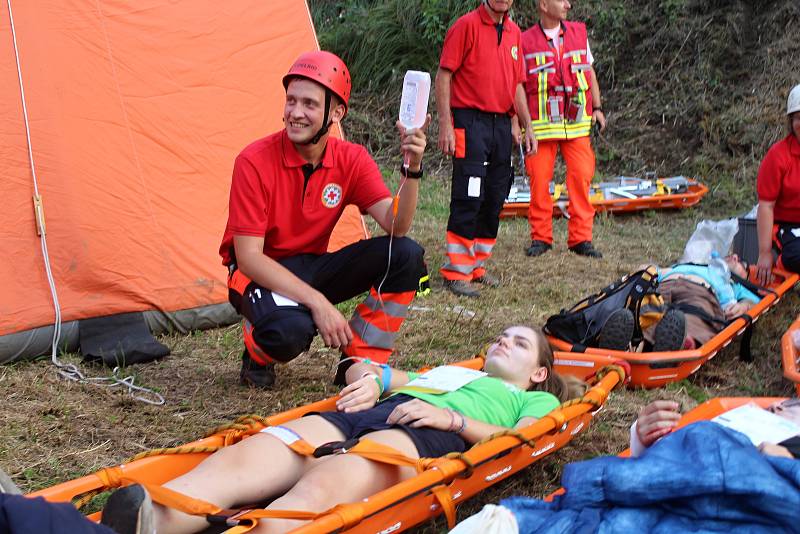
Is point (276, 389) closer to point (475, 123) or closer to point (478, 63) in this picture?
point (475, 123)

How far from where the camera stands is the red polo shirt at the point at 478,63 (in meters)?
6.39

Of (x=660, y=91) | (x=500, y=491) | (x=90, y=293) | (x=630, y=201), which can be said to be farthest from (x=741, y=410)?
(x=660, y=91)

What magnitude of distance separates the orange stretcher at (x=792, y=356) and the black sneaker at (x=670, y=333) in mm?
497

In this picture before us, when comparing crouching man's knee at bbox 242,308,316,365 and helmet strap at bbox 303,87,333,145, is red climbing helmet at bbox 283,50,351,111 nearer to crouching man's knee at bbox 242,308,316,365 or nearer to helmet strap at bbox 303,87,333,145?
helmet strap at bbox 303,87,333,145

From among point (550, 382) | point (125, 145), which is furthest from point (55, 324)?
point (550, 382)

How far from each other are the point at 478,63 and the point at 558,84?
4.14 feet

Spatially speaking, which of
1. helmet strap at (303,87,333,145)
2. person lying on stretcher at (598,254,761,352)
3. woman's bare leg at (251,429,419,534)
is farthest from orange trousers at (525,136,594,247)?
woman's bare leg at (251,429,419,534)

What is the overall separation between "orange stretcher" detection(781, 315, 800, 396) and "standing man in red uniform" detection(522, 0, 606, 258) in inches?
119

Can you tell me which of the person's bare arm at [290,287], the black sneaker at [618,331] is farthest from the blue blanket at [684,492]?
the black sneaker at [618,331]

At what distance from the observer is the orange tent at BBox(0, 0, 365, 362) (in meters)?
4.70

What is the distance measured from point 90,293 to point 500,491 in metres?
2.74

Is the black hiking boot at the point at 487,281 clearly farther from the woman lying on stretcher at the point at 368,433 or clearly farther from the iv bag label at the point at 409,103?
the iv bag label at the point at 409,103

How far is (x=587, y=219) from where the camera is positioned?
24.4 ft

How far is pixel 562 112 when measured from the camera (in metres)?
7.34
